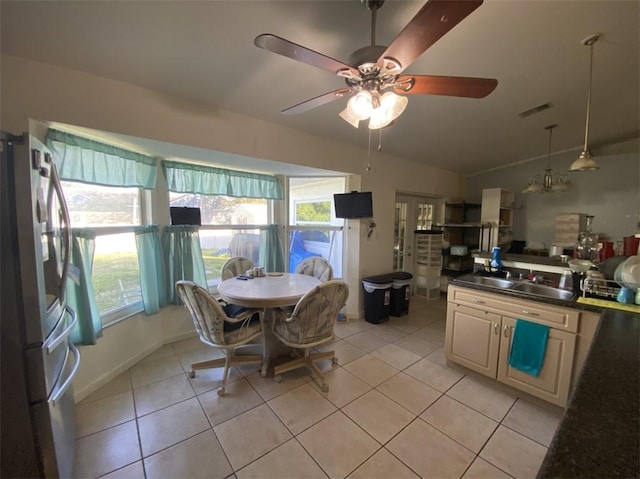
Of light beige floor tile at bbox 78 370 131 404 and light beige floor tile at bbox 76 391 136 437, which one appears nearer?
light beige floor tile at bbox 76 391 136 437

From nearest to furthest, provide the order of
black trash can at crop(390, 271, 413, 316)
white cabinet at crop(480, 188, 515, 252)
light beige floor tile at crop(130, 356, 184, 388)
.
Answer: light beige floor tile at crop(130, 356, 184, 388) → black trash can at crop(390, 271, 413, 316) → white cabinet at crop(480, 188, 515, 252)

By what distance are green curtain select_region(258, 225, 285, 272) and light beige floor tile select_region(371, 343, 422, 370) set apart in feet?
5.56

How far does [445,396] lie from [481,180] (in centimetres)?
481

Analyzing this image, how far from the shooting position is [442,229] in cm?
493

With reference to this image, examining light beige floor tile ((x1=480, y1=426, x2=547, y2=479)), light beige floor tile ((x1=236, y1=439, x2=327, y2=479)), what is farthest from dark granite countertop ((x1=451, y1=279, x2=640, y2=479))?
light beige floor tile ((x1=236, y1=439, x2=327, y2=479))

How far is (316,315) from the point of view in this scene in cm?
205

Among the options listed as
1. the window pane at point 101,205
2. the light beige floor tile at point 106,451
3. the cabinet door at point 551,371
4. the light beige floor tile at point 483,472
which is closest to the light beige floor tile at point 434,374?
the cabinet door at point 551,371

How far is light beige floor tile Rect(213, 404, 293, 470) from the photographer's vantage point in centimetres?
154

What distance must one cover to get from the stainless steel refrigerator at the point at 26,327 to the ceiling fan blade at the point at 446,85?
177 centimetres

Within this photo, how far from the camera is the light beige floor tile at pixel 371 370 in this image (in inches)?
89.5

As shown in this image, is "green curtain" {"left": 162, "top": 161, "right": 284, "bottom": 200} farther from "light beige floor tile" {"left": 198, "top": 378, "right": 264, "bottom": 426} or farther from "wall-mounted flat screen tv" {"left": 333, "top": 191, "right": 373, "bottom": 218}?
"light beige floor tile" {"left": 198, "top": 378, "right": 264, "bottom": 426}

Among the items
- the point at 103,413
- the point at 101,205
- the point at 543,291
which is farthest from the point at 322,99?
the point at 103,413

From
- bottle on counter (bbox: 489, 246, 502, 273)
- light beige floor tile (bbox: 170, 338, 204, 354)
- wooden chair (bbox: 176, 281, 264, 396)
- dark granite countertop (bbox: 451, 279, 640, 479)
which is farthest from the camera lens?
light beige floor tile (bbox: 170, 338, 204, 354)

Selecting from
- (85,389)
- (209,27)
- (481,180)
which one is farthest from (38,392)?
(481,180)
